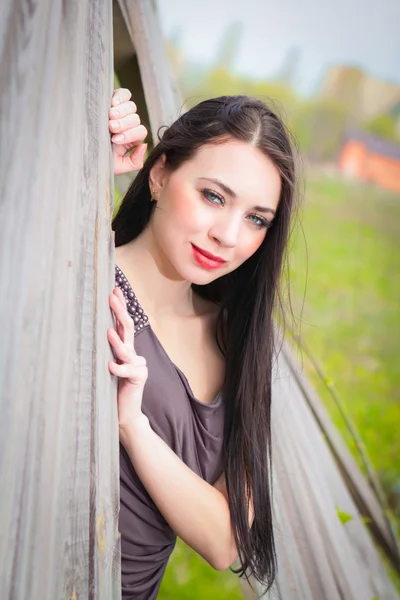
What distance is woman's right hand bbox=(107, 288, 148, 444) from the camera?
1.04 metres

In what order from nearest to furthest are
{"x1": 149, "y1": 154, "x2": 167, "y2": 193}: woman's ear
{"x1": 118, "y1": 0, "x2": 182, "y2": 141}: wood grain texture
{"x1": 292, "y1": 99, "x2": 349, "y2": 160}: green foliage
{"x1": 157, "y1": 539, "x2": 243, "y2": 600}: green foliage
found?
{"x1": 149, "y1": 154, "x2": 167, "y2": 193}: woman's ear, {"x1": 118, "y1": 0, "x2": 182, "y2": 141}: wood grain texture, {"x1": 157, "y1": 539, "x2": 243, "y2": 600}: green foliage, {"x1": 292, "y1": 99, "x2": 349, "y2": 160}: green foliage

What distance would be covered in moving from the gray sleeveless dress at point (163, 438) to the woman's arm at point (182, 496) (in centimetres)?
5

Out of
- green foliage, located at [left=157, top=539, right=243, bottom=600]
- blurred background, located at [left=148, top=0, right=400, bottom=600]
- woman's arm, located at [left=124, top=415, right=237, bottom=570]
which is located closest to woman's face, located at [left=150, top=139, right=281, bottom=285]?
woman's arm, located at [left=124, top=415, right=237, bottom=570]

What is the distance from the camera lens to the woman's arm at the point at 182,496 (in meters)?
1.15

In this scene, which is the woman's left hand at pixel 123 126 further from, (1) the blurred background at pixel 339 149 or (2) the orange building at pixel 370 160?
(2) the orange building at pixel 370 160

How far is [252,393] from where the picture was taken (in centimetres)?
135

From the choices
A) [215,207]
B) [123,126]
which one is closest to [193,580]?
[215,207]

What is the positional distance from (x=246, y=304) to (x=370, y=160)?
105 inches

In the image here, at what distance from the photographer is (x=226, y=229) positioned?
118cm

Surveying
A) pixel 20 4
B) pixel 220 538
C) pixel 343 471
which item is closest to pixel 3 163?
pixel 20 4

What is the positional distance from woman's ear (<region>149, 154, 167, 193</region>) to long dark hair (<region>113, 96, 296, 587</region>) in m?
0.01

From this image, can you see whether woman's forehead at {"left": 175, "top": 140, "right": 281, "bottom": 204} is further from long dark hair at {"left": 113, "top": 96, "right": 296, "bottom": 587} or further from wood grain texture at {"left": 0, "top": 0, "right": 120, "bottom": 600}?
wood grain texture at {"left": 0, "top": 0, "right": 120, "bottom": 600}

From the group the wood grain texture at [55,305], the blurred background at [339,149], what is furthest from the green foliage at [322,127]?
the wood grain texture at [55,305]

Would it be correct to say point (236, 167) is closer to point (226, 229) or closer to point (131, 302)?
point (226, 229)
